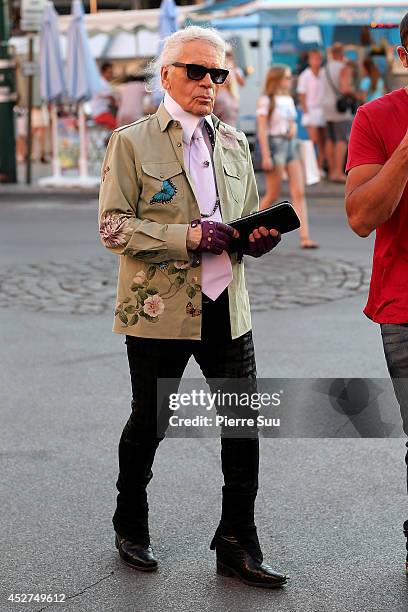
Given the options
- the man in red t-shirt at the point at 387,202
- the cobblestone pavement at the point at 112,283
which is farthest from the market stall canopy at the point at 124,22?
the man in red t-shirt at the point at 387,202

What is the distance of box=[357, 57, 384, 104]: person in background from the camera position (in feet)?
66.6

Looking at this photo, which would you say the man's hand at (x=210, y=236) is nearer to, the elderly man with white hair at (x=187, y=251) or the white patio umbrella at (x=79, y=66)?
the elderly man with white hair at (x=187, y=251)

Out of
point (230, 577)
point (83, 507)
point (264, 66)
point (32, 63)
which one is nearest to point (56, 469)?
point (83, 507)

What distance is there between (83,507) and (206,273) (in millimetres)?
1380

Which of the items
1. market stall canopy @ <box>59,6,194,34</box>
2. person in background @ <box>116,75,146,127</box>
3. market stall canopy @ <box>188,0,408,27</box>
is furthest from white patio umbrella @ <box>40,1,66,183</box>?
market stall canopy @ <box>59,6,194,34</box>

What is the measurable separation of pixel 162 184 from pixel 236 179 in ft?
0.97

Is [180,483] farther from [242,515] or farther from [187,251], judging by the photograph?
[187,251]

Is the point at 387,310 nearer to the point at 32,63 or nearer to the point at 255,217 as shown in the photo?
the point at 255,217

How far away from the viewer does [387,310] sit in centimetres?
405

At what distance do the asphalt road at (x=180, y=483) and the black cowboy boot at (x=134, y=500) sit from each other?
0.07 metres

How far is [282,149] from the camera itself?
12.5m

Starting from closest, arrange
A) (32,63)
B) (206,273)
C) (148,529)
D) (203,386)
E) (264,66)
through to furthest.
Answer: (206,273) < (148,529) < (203,386) < (32,63) < (264,66)

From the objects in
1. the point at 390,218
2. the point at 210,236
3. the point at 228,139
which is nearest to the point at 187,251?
the point at 210,236

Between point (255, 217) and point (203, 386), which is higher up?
point (255, 217)
